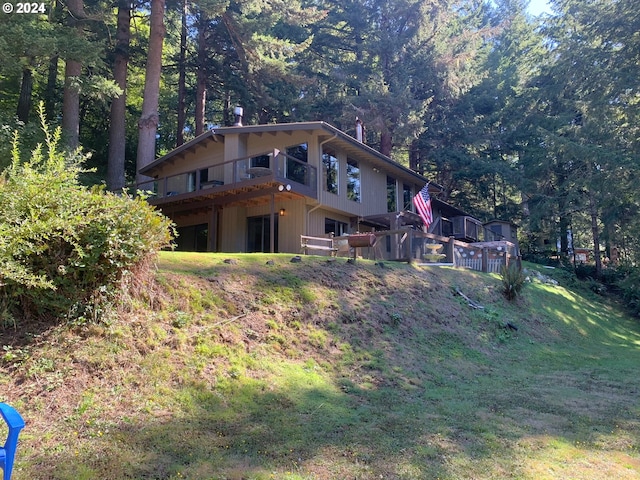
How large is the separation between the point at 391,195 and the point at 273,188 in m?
7.58

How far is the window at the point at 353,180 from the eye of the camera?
59.4 ft

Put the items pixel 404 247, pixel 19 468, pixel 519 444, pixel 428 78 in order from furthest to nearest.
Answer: pixel 428 78
pixel 404 247
pixel 519 444
pixel 19 468

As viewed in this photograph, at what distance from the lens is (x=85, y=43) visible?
15305mm

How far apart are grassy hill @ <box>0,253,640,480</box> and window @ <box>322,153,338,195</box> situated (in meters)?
7.43

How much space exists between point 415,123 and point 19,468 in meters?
24.4

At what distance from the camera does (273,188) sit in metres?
14.7

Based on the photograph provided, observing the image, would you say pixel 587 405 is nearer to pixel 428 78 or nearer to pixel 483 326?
pixel 483 326

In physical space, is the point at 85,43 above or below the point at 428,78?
below

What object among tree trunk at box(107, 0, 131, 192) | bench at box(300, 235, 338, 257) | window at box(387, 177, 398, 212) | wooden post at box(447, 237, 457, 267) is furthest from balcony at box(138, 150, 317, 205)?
window at box(387, 177, 398, 212)

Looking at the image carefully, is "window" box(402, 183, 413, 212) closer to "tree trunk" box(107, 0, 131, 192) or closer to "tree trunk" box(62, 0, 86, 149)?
"tree trunk" box(107, 0, 131, 192)

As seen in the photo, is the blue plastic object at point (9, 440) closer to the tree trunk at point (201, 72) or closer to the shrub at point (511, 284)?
the shrub at point (511, 284)

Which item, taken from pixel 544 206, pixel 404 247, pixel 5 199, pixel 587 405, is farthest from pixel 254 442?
pixel 544 206

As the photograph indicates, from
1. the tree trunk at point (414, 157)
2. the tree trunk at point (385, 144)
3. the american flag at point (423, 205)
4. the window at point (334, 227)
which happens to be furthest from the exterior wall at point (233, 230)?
the tree trunk at point (414, 157)

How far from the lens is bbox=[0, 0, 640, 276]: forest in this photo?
18.4 m
